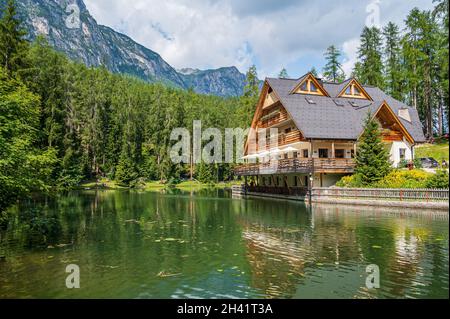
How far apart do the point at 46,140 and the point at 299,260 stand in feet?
181

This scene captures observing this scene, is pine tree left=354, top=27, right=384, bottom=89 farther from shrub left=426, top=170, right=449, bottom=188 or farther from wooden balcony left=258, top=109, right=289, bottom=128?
shrub left=426, top=170, right=449, bottom=188

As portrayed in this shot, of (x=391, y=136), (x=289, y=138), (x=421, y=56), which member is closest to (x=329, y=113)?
(x=289, y=138)

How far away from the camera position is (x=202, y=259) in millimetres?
11859

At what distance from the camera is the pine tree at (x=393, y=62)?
55656 millimetres

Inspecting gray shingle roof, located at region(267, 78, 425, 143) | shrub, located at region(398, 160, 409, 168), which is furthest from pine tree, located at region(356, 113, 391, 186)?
gray shingle roof, located at region(267, 78, 425, 143)

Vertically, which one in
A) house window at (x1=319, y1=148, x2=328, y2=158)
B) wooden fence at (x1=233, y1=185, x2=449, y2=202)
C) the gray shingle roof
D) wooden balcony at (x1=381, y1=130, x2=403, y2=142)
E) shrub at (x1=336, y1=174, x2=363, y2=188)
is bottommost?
wooden fence at (x1=233, y1=185, x2=449, y2=202)

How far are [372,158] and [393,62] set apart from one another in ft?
126

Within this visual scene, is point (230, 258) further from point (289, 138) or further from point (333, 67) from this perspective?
point (333, 67)

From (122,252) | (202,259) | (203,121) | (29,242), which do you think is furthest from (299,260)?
(203,121)

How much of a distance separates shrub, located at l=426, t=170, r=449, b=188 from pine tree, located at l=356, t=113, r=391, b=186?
18.9 feet

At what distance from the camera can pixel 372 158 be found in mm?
29688

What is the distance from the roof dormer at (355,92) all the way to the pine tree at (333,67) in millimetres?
26162

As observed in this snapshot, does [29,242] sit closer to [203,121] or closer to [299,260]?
[299,260]

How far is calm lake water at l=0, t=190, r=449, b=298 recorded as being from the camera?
8.64 m
